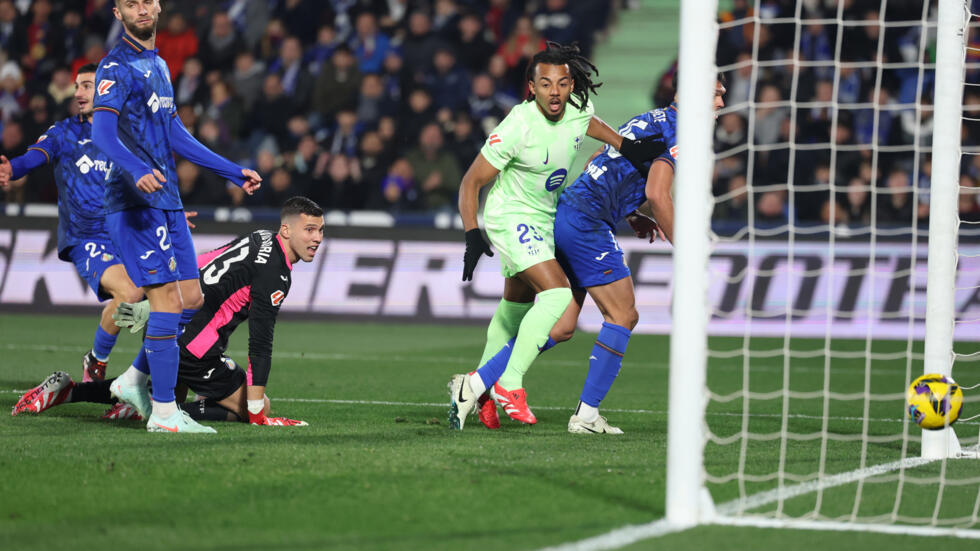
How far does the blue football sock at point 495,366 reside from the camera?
6.43 metres

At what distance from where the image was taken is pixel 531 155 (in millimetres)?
6332

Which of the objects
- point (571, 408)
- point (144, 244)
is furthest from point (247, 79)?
point (144, 244)

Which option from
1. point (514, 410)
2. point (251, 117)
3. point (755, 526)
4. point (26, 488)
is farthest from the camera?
point (251, 117)

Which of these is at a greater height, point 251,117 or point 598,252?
point 251,117

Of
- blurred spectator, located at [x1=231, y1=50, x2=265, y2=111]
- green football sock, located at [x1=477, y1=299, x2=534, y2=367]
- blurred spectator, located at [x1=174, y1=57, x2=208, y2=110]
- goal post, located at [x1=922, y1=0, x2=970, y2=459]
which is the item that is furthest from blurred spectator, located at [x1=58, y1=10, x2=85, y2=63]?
goal post, located at [x1=922, y1=0, x2=970, y2=459]

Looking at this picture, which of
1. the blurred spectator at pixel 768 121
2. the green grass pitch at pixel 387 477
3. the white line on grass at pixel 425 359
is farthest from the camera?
the blurred spectator at pixel 768 121

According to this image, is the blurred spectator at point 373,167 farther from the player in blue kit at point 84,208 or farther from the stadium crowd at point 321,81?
the player in blue kit at point 84,208

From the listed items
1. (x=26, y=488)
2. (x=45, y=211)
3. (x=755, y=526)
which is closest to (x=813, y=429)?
(x=755, y=526)

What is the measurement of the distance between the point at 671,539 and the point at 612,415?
3.61m

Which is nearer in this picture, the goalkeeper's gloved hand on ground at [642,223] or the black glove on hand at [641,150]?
the black glove on hand at [641,150]

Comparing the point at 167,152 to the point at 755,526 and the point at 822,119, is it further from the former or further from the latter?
the point at 822,119

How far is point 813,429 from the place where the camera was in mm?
6836

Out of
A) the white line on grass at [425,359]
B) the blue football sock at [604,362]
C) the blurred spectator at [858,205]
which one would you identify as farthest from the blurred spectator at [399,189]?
the blue football sock at [604,362]

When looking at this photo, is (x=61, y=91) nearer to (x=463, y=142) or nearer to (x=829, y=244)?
(x=463, y=142)
